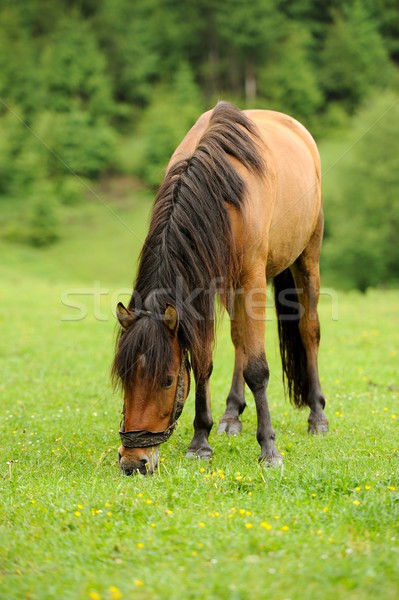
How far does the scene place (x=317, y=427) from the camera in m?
6.84

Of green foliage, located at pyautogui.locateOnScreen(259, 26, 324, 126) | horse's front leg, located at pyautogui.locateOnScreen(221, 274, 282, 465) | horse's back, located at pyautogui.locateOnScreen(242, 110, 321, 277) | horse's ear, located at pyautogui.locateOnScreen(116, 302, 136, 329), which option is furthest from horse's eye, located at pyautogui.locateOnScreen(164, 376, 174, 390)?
green foliage, located at pyautogui.locateOnScreen(259, 26, 324, 126)

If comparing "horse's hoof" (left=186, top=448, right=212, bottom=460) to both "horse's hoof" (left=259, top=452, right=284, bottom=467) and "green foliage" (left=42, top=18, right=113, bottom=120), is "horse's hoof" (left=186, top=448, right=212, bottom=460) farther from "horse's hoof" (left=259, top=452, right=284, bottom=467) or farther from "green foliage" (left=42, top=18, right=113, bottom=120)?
"green foliage" (left=42, top=18, right=113, bottom=120)

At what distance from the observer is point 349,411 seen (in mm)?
7629

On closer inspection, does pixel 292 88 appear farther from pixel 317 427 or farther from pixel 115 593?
pixel 115 593

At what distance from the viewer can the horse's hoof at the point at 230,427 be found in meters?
6.95

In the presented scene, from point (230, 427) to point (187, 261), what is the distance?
2552mm

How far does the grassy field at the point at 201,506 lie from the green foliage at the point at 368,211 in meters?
26.6

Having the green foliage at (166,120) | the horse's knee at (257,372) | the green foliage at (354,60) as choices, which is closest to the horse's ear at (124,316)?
the horse's knee at (257,372)

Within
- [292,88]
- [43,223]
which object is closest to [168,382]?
[43,223]

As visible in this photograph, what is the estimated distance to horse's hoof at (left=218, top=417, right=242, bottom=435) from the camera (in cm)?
695

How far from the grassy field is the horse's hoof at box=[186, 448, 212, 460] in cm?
11

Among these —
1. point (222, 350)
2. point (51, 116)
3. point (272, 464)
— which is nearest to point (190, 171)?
point (272, 464)

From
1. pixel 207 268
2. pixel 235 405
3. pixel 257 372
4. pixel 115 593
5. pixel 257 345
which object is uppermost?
pixel 207 268

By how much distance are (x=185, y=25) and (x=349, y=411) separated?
6193 centimetres
